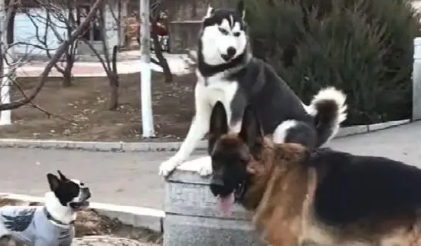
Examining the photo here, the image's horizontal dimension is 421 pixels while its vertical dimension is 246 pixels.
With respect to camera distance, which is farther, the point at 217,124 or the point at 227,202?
the point at 217,124

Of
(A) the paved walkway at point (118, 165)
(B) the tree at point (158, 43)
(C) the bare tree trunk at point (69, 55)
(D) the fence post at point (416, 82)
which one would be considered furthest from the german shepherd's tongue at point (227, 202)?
(B) the tree at point (158, 43)

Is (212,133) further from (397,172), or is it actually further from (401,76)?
(401,76)

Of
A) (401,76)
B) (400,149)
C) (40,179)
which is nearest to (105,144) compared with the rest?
(40,179)

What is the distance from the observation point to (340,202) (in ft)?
16.8

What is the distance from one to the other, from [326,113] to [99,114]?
12213mm

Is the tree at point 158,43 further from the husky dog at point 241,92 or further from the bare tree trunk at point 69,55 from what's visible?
the husky dog at point 241,92

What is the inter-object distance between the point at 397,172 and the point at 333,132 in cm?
151

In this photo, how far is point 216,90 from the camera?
20.2 ft

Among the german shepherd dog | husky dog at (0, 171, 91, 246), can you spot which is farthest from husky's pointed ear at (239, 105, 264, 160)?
husky dog at (0, 171, 91, 246)

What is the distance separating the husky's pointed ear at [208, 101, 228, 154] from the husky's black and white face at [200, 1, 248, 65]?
2.08 feet

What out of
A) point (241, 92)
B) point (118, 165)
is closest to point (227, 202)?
point (241, 92)

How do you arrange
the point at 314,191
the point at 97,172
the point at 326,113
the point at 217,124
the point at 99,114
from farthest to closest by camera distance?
the point at 99,114 → the point at 97,172 → the point at 326,113 → the point at 217,124 → the point at 314,191

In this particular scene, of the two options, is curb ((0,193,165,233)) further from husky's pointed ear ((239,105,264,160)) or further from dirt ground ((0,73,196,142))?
dirt ground ((0,73,196,142))

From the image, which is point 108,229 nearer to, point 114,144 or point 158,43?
point 114,144
